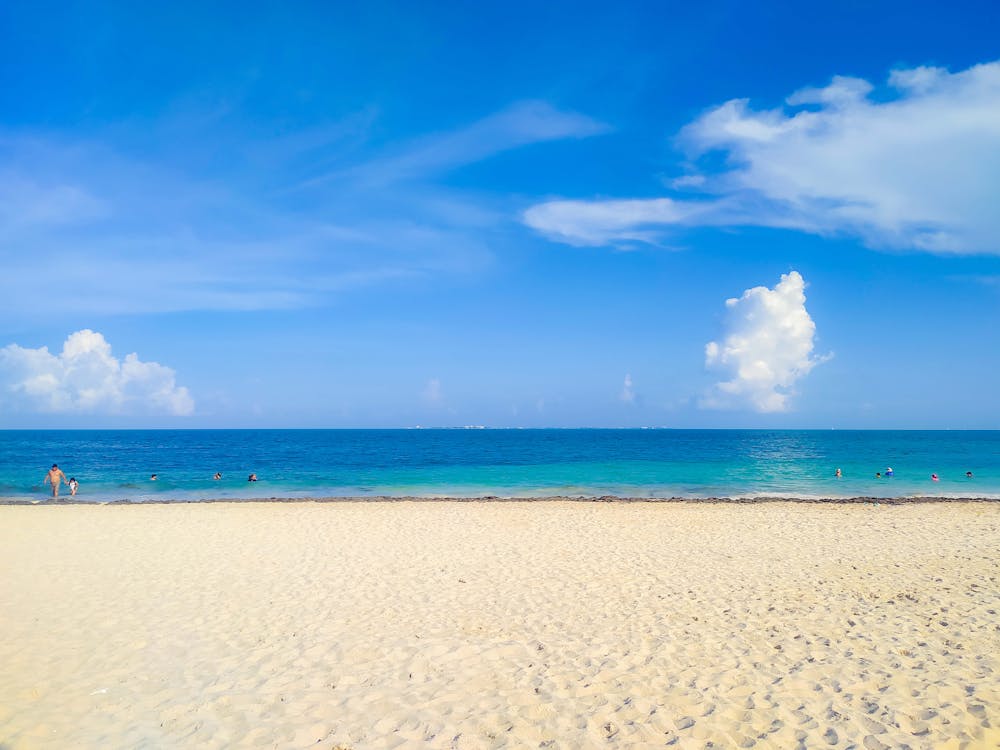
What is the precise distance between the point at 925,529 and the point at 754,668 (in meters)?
14.7

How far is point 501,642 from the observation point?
874 cm

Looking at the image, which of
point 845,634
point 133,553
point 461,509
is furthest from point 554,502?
point 845,634

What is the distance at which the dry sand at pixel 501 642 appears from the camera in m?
6.35

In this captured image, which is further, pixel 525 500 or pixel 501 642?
pixel 525 500

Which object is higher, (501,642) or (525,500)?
(501,642)

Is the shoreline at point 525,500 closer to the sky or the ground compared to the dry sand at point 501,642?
closer to the ground

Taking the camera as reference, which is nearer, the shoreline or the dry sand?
the dry sand

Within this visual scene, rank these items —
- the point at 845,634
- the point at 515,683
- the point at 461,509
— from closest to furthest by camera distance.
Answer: the point at 515,683 < the point at 845,634 < the point at 461,509

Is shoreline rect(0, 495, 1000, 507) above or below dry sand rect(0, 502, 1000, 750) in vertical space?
below

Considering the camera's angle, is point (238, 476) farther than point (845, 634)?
Yes

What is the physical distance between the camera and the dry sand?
6.35 metres

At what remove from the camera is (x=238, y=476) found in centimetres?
4231

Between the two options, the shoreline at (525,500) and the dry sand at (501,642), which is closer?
the dry sand at (501,642)

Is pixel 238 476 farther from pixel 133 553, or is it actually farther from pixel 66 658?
pixel 66 658
